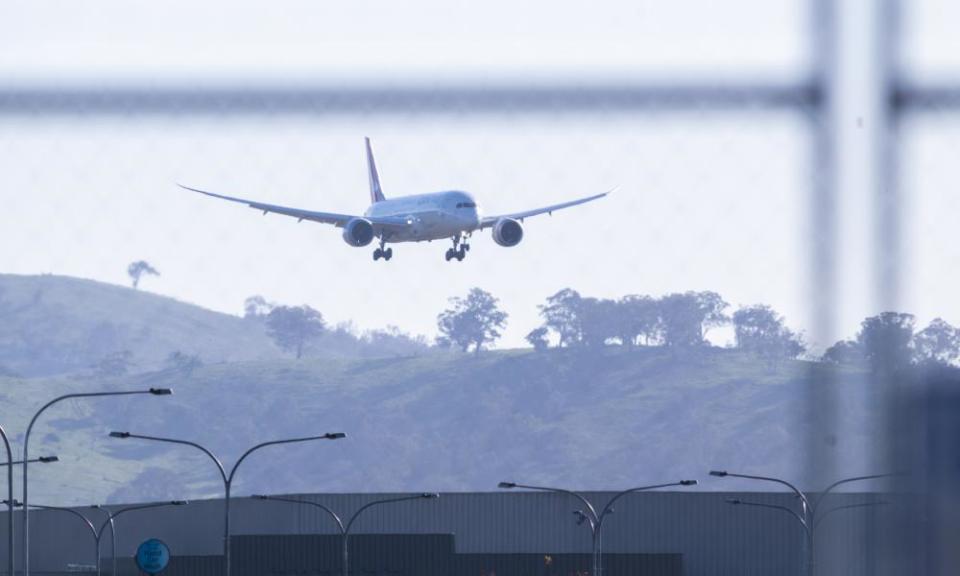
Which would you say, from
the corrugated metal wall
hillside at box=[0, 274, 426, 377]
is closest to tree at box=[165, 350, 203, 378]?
hillside at box=[0, 274, 426, 377]

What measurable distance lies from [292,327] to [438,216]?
330ft

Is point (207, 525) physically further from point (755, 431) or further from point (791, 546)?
point (755, 431)

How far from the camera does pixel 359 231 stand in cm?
6056

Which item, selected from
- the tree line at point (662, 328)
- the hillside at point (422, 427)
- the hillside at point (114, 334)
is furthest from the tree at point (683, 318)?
the hillside at point (422, 427)

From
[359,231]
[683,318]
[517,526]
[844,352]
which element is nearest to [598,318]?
[683,318]

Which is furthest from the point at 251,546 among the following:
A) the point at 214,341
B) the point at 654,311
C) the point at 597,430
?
the point at 597,430

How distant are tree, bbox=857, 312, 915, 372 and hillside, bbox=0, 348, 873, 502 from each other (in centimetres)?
15767

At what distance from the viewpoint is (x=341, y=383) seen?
195000 mm

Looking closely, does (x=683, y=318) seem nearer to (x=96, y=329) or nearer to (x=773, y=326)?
(x=96, y=329)

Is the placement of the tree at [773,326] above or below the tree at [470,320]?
below

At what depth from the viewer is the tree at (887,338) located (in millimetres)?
3842

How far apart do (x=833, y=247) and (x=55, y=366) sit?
11456 centimetres

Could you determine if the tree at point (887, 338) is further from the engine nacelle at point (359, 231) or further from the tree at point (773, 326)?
the engine nacelle at point (359, 231)

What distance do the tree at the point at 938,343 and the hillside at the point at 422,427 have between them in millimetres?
157499
